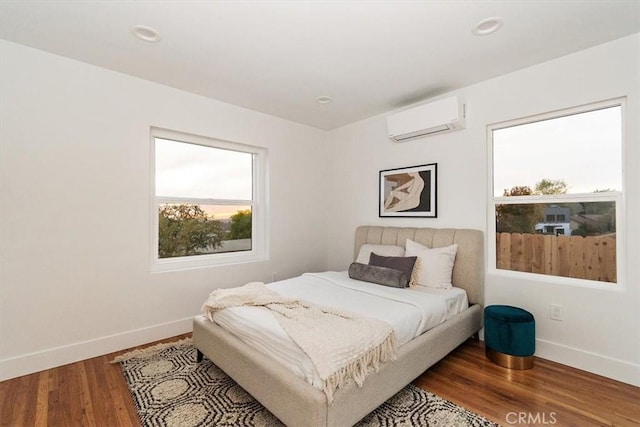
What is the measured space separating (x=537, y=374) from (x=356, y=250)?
2150 millimetres

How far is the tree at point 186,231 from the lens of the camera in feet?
10.4

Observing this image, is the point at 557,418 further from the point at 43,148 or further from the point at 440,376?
the point at 43,148

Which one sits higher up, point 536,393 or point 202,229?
point 202,229

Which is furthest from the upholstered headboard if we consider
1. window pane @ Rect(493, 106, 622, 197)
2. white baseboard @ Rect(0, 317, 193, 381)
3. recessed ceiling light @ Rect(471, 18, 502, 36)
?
white baseboard @ Rect(0, 317, 193, 381)

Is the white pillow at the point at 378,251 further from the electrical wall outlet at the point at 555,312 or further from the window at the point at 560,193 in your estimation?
the electrical wall outlet at the point at 555,312

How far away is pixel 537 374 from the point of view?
2.29 meters

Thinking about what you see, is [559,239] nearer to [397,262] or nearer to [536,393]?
[536,393]

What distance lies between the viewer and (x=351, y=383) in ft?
5.17

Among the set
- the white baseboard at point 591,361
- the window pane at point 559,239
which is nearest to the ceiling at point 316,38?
the window pane at point 559,239

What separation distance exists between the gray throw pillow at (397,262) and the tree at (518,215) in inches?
35.3

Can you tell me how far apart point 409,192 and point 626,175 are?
1.78 metres

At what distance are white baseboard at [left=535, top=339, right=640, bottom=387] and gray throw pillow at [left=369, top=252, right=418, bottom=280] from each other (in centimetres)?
122

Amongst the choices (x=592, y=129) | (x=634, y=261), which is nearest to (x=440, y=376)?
(x=634, y=261)

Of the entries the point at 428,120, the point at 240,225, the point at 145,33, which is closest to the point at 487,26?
the point at 428,120
